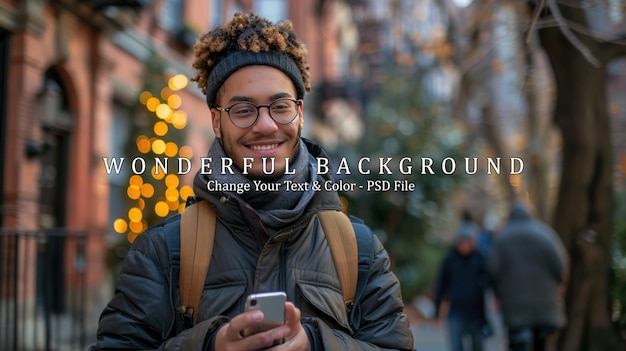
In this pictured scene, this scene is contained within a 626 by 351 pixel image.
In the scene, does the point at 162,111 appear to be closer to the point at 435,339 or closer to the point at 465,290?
the point at 465,290

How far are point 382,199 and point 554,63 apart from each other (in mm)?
11842

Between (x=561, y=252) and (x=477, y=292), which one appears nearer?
(x=561, y=252)

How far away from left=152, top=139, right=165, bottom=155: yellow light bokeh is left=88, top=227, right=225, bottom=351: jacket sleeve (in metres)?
9.45

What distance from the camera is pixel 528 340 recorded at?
7.73 m

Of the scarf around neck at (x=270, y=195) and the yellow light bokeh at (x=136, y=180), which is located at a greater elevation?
the yellow light bokeh at (x=136, y=180)

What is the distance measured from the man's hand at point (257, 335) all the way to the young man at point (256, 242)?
0.29 feet

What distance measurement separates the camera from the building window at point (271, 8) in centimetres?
2305

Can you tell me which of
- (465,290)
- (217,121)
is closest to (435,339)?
(465,290)

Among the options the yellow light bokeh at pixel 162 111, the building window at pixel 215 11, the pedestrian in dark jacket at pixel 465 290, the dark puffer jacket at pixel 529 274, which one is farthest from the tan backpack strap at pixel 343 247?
the building window at pixel 215 11

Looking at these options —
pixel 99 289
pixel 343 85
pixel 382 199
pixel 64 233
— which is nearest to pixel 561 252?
pixel 64 233

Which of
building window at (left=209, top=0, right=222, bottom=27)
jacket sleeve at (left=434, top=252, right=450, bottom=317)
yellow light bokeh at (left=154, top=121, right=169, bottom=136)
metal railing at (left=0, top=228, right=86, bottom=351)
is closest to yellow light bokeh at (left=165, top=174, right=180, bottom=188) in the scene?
yellow light bokeh at (left=154, top=121, right=169, bottom=136)

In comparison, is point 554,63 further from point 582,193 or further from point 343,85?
point 343,85

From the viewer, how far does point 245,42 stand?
2.32m

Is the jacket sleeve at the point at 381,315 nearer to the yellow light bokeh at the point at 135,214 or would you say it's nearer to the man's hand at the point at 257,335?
the man's hand at the point at 257,335
